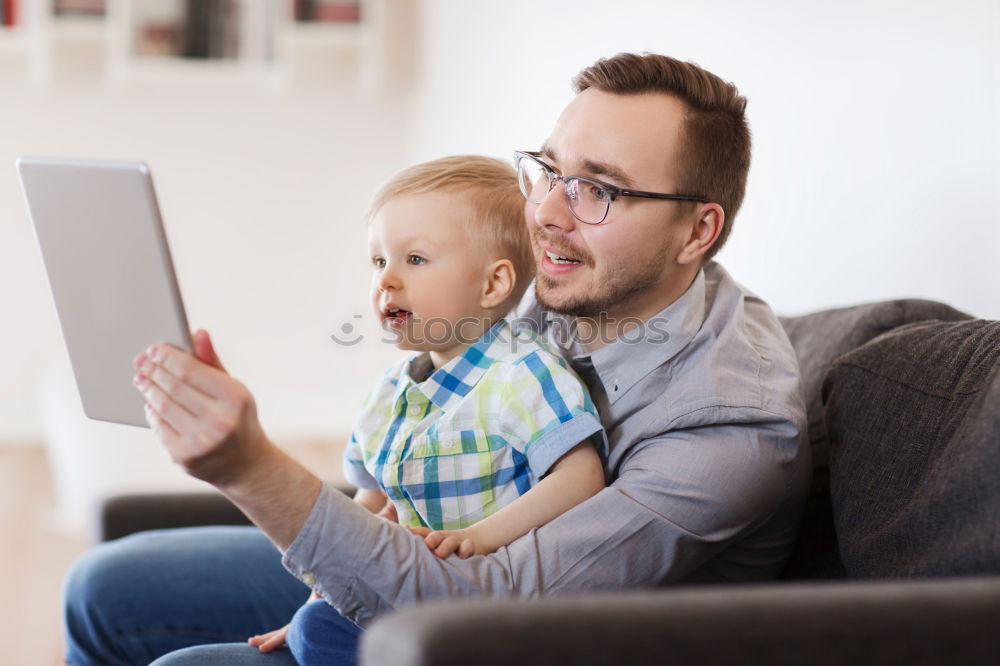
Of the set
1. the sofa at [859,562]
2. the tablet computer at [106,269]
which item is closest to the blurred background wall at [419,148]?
Result: the sofa at [859,562]

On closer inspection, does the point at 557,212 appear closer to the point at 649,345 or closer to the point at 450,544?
the point at 649,345

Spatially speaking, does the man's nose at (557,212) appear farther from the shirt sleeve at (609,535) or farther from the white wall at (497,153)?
the white wall at (497,153)

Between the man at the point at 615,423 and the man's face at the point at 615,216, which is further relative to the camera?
the man's face at the point at 615,216

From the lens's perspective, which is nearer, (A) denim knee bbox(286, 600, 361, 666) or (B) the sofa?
(B) the sofa

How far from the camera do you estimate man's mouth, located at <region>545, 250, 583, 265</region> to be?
1.33m

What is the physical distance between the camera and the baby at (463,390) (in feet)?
3.99

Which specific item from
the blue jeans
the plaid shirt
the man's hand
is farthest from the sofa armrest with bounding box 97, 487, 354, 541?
the man's hand

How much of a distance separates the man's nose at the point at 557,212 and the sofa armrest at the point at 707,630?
622 millimetres

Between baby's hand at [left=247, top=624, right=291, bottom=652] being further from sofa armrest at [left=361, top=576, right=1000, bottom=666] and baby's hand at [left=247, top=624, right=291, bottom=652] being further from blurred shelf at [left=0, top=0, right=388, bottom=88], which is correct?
blurred shelf at [left=0, top=0, right=388, bottom=88]

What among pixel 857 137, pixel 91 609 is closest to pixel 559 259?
pixel 857 137

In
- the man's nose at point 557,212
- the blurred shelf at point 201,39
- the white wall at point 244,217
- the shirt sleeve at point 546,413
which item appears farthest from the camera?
the white wall at point 244,217

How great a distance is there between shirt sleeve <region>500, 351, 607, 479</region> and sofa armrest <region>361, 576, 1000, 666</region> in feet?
1.42

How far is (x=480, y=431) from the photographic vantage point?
1.27 metres

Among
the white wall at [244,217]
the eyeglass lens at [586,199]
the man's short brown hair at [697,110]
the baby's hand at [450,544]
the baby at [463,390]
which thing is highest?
the man's short brown hair at [697,110]
